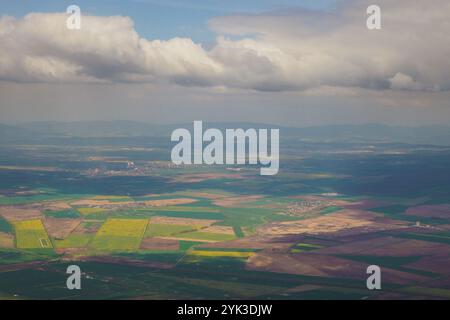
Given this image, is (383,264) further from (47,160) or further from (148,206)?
(47,160)

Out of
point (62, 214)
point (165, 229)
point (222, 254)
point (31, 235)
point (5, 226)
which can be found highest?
point (62, 214)

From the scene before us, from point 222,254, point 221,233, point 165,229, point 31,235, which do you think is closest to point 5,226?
point 31,235

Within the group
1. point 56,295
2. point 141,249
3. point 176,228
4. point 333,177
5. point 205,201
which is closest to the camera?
point 56,295

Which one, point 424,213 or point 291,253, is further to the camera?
point 424,213

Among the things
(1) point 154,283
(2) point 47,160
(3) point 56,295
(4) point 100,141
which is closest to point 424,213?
(1) point 154,283

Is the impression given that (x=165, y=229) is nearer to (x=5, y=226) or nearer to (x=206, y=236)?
(x=206, y=236)

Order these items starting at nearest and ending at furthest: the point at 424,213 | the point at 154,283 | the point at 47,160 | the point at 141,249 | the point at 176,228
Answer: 1. the point at 154,283
2. the point at 141,249
3. the point at 176,228
4. the point at 424,213
5. the point at 47,160
